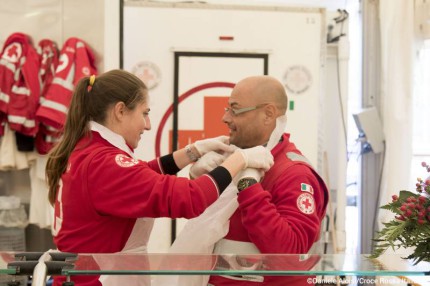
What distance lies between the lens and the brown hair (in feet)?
6.28

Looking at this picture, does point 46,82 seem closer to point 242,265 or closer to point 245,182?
point 245,182

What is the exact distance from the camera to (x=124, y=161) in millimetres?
1764

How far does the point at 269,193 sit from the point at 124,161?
17.1 inches

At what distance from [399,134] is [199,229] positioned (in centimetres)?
247

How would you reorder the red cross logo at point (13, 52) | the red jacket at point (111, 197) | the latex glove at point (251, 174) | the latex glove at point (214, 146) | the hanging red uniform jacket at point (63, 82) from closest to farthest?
the red jacket at point (111, 197), the latex glove at point (251, 174), the latex glove at point (214, 146), the hanging red uniform jacket at point (63, 82), the red cross logo at point (13, 52)

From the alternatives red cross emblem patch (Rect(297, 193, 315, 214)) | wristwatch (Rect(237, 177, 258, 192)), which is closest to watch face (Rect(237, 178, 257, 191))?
wristwatch (Rect(237, 177, 258, 192))

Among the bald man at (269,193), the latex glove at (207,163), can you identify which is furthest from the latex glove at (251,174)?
the latex glove at (207,163)

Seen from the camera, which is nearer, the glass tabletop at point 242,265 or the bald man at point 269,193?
the glass tabletop at point 242,265

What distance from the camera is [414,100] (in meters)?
4.12

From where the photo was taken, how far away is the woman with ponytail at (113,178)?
1720mm

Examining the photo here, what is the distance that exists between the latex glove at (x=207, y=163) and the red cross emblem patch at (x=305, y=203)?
400mm

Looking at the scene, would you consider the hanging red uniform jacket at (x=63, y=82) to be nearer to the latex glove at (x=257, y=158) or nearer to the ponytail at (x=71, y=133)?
the ponytail at (x=71, y=133)

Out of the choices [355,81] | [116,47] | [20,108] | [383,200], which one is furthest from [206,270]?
[355,81]

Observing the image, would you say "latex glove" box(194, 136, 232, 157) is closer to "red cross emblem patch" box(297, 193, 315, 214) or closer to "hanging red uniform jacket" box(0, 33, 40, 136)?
"red cross emblem patch" box(297, 193, 315, 214)
